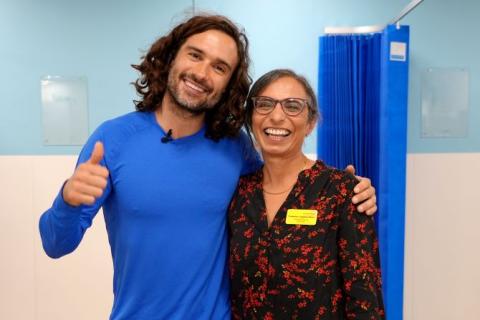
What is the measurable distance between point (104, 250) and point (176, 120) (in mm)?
1537

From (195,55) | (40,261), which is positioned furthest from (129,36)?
(40,261)

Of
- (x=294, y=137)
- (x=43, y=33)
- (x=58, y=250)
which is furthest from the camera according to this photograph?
(x=43, y=33)

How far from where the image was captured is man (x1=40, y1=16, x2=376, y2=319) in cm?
112

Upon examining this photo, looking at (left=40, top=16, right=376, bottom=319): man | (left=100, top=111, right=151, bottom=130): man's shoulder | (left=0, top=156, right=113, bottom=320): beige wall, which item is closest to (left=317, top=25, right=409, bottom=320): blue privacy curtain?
(left=40, top=16, right=376, bottom=319): man

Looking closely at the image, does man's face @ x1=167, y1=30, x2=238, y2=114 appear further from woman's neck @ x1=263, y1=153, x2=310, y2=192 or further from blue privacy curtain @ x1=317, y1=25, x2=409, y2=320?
blue privacy curtain @ x1=317, y1=25, x2=409, y2=320

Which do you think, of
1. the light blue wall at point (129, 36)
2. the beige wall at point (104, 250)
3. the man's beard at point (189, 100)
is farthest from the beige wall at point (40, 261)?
the man's beard at point (189, 100)

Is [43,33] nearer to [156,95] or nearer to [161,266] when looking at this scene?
[156,95]

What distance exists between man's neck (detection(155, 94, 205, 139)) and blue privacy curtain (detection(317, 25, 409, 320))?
1014 millimetres

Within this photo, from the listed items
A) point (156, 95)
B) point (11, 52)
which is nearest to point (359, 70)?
point (156, 95)

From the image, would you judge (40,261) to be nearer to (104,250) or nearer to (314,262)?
(104,250)

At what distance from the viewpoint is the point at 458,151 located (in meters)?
2.41

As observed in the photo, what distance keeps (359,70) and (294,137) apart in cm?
102

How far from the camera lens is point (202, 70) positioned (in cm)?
122

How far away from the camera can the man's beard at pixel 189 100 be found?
121 centimetres
